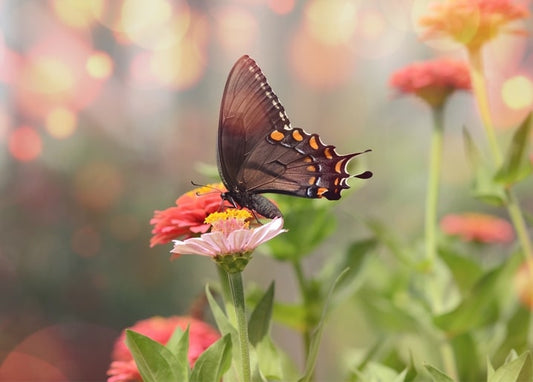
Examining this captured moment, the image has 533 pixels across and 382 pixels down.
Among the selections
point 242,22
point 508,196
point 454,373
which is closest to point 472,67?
point 508,196

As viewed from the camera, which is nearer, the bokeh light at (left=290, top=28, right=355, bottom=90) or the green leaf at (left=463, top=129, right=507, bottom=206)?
the green leaf at (left=463, top=129, right=507, bottom=206)

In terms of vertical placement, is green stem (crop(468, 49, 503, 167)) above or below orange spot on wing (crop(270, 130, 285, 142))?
above

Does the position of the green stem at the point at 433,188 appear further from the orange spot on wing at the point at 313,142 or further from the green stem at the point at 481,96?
the orange spot on wing at the point at 313,142

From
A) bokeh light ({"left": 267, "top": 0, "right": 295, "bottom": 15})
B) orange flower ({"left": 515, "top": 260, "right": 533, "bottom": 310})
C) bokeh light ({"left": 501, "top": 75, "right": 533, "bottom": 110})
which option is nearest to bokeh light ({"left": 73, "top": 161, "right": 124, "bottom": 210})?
bokeh light ({"left": 267, "top": 0, "right": 295, "bottom": 15})

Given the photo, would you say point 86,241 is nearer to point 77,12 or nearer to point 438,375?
point 77,12

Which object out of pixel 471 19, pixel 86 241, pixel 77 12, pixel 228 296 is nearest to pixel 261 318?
pixel 228 296

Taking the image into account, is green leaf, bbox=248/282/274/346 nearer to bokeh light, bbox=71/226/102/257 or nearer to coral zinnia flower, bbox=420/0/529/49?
coral zinnia flower, bbox=420/0/529/49

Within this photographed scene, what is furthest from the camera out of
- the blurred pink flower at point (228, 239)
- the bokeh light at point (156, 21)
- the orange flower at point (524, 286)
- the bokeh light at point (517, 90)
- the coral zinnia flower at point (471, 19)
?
the bokeh light at point (156, 21)

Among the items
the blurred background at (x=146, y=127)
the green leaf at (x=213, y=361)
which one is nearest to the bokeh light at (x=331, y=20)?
the blurred background at (x=146, y=127)
